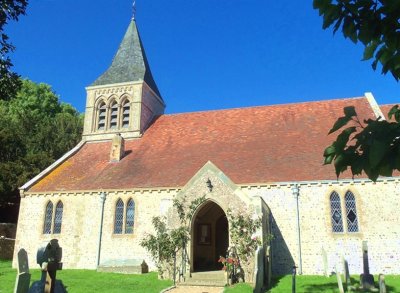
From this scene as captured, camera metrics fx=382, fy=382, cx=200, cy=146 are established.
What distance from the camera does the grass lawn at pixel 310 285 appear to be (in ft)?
46.1

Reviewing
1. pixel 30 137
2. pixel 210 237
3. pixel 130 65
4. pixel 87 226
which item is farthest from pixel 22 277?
pixel 30 137

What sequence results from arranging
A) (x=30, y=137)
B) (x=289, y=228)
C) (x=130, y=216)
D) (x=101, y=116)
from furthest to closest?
(x=30, y=137) < (x=101, y=116) < (x=130, y=216) < (x=289, y=228)

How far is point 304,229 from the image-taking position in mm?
19422

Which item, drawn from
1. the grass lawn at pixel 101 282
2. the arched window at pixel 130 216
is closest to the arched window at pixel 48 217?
the grass lawn at pixel 101 282

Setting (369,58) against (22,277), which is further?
(22,277)

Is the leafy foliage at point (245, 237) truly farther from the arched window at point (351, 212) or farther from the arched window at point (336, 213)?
the arched window at point (351, 212)

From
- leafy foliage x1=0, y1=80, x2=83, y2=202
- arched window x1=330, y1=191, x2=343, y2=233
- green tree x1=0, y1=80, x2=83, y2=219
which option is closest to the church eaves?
leafy foliage x1=0, y1=80, x2=83, y2=202

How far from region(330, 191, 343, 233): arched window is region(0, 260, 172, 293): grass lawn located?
871cm

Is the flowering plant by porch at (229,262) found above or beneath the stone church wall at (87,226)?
beneath

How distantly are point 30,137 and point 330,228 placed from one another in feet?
101

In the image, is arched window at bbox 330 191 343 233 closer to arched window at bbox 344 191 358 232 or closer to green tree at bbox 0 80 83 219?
arched window at bbox 344 191 358 232

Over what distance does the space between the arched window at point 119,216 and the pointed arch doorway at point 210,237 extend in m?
4.48

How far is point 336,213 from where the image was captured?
19.3 meters

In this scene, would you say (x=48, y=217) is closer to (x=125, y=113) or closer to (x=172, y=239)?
(x=125, y=113)
